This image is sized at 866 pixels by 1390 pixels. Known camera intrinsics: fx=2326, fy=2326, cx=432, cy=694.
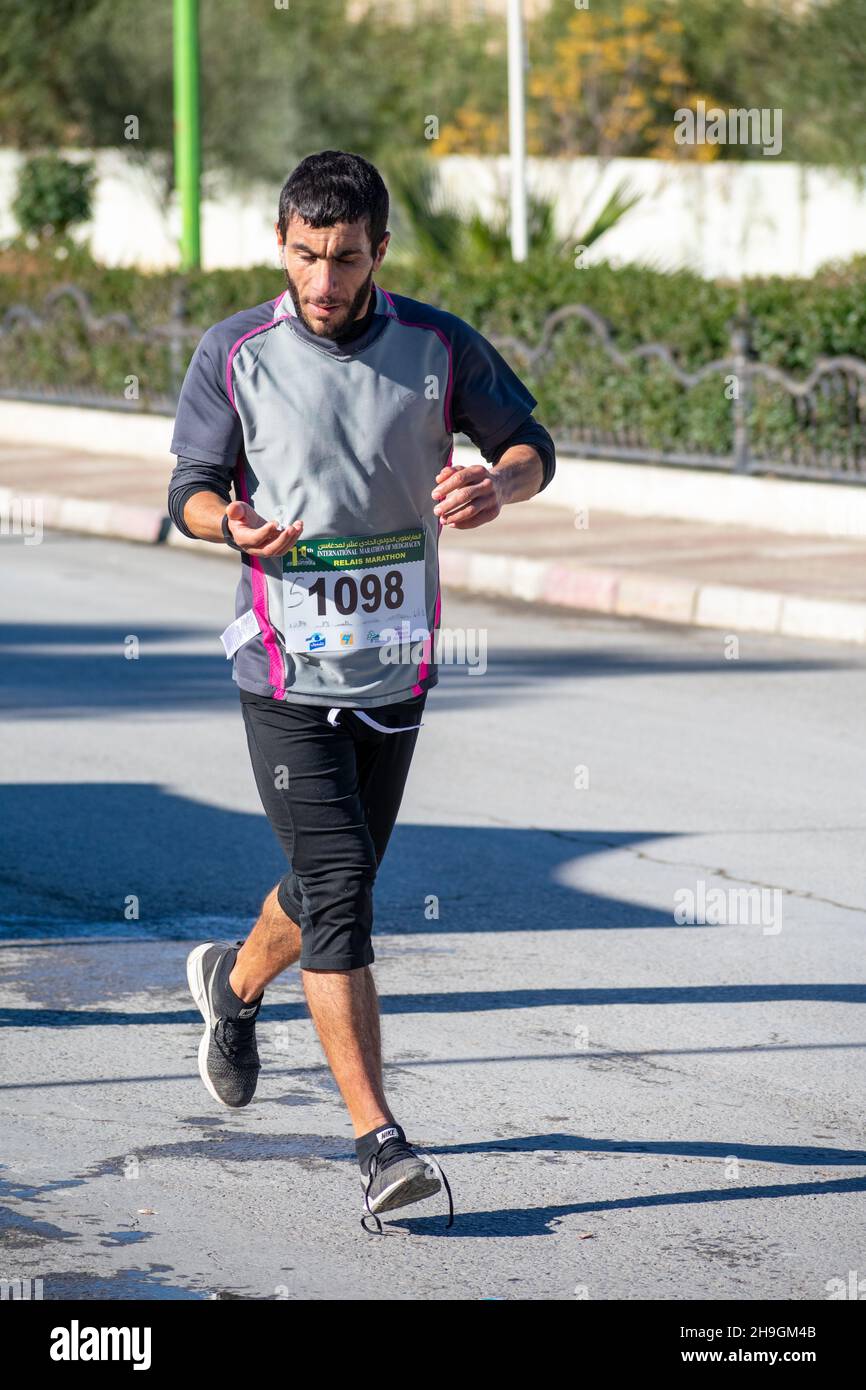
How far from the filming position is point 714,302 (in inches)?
637

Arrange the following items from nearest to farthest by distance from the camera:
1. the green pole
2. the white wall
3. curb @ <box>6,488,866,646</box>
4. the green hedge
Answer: curb @ <box>6,488,866,646</box> → the green hedge → the green pole → the white wall

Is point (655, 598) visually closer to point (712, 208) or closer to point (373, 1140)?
point (373, 1140)

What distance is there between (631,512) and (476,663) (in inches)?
198

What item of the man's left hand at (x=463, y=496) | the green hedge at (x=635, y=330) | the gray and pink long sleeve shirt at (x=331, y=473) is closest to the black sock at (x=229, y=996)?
the gray and pink long sleeve shirt at (x=331, y=473)

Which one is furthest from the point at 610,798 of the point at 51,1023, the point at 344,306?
the point at 344,306

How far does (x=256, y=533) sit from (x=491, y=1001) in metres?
2.03

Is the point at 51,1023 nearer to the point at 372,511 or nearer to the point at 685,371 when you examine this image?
the point at 372,511

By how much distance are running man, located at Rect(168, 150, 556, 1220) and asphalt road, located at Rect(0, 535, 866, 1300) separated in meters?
0.40

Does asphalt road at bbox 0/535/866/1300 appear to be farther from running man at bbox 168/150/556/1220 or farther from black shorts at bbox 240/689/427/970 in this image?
black shorts at bbox 240/689/427/970

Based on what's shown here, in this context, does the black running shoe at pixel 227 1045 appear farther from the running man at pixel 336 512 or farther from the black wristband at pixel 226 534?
the black wristband at pixel 226 534

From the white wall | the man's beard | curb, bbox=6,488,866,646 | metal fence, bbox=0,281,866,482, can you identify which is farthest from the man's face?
the white wall

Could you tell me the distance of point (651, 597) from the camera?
12656 mm

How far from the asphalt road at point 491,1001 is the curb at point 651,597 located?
4.44 ft

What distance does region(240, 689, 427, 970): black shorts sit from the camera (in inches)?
175
